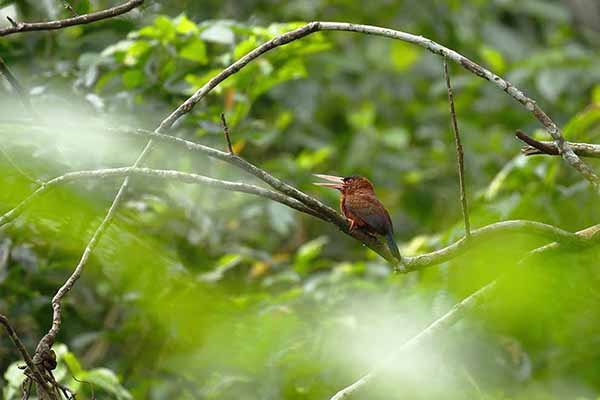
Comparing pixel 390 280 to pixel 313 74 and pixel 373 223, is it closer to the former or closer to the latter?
pixel 373 223

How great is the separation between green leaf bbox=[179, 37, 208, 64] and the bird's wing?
131 cm

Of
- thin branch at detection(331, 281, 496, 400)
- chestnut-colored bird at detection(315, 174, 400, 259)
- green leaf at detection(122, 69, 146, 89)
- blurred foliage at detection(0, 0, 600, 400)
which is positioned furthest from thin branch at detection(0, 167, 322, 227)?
green leaf at detection(122, 69, 146, 89)

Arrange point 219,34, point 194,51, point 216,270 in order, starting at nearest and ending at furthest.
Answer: point 219,34 → point 194,51 → point 216,270

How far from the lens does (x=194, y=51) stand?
428 cm

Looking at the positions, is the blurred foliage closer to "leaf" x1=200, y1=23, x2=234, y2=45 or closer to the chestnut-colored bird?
"leaf" x1=200, y1=23, x2=234, y2=45

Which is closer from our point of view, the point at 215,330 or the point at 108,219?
the point at 108,219

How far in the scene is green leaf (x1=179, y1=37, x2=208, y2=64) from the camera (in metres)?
4.27

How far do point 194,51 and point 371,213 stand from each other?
57.3 inches


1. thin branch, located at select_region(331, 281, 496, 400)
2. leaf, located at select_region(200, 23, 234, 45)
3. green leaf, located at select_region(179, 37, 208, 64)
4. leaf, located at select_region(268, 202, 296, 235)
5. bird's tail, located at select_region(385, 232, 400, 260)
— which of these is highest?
leaf, located at select_region(200, 23, 234, 45)

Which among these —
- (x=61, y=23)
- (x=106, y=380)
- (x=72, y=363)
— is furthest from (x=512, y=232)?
(x=72, y=363)

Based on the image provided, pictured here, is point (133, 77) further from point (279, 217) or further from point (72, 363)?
point (72, 363)

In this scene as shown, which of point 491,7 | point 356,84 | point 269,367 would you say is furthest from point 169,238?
point 491,7

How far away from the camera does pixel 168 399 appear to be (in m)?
4.51

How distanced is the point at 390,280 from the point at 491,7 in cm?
479
